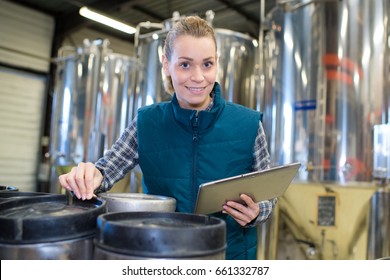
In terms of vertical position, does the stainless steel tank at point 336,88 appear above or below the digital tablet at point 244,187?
above

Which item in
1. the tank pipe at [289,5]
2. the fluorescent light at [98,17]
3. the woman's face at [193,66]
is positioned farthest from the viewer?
the fluorescent light at [98,17]

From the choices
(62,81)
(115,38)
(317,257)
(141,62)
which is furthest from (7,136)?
(317,257)

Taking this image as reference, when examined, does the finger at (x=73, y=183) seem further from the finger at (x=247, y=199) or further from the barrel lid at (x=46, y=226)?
the finger at (x=247, y=199)

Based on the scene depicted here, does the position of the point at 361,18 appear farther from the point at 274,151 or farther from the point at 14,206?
the point at 14,206

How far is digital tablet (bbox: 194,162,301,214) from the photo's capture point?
0.76 meters

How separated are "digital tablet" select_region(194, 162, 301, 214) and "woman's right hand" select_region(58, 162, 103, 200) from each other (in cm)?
25

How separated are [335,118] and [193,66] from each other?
4.15 feet

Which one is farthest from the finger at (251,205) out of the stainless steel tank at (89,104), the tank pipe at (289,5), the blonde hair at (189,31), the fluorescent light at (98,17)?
the fluorescent light at (98,17)

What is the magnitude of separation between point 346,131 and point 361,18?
0.64 m

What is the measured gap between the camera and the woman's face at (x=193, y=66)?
993 millimetres

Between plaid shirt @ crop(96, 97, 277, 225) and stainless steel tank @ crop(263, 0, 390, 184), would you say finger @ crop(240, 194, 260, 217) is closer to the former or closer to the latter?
plaid shirt @ crop(96, 97, 277, 225)

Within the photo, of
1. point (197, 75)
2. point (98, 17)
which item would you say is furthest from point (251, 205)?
point (98, 17)
